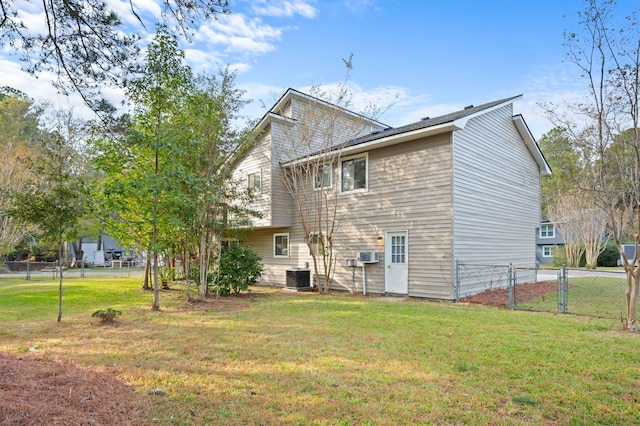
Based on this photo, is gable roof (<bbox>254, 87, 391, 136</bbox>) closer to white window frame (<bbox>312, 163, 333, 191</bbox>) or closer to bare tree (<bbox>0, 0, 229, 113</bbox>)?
white window frame (<bbox>312, 163, 333, 191</bbox>)

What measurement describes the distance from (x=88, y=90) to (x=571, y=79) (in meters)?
8.40

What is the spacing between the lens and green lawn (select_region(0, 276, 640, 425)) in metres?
3.39

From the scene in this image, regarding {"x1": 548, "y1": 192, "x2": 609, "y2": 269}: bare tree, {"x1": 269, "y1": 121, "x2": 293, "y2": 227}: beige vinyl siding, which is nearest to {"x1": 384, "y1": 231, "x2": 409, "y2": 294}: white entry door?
{"x1": 269, "y1": 121, "x2": 293, "y2": 227}: beige vinyl siding

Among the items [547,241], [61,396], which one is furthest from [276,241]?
[547,241]

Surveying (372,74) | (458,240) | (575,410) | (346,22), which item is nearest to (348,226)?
(458,240)

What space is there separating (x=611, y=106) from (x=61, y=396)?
8.86 m

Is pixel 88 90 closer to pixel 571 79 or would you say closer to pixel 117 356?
pixel 117 356

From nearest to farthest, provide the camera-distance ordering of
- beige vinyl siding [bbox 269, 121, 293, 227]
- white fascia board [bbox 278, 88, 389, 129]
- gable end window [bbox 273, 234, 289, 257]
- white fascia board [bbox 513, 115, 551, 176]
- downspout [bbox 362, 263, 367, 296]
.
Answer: downspout [bbox 362, 263, 367, 296] → white fascia board [bbox 278, 88, 389, 129] → white fascia board [bbox 513, 115, 551, 176] → beige vinyl siding [bbox 269, 121, 293, 227] → gable end window [bbox 273, 234, 289, 257]

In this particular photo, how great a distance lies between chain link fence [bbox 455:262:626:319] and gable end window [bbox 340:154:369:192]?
414 cm

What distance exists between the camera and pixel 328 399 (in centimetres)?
363

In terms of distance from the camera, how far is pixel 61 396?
11.5ft

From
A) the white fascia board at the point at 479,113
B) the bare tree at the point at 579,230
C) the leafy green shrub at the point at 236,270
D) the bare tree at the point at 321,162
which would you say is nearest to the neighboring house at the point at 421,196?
the white fascia board at the point at 479,113

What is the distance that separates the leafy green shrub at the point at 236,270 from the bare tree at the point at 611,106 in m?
8.75

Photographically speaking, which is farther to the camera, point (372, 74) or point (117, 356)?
point (372, 74)
